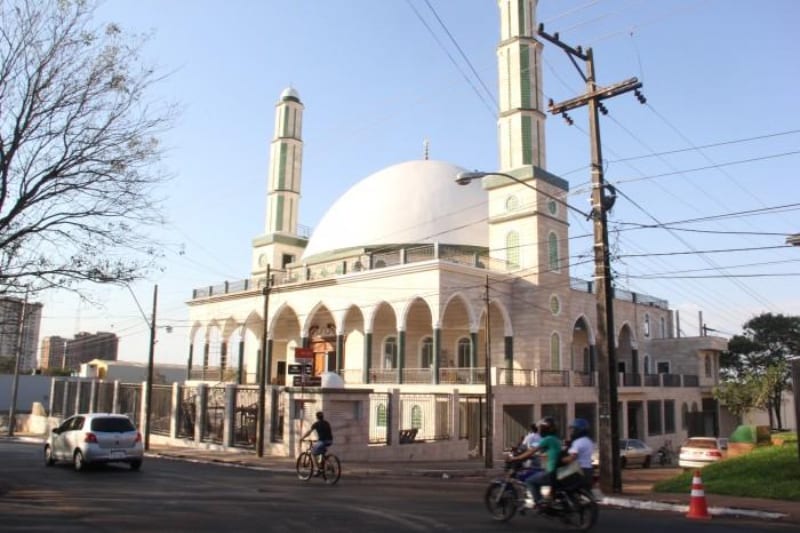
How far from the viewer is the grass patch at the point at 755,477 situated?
12.4m

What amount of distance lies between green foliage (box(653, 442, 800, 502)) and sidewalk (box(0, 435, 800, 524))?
0.33 metres

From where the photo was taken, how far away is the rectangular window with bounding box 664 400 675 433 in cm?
3912

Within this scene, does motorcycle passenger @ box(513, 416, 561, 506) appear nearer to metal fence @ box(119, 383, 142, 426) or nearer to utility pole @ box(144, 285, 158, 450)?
utility pole @ box(144, 285, 158, 450)

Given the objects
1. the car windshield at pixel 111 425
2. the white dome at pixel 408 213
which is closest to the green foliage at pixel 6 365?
the white dome at pixel 408 213

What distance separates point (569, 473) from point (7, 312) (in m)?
14.7

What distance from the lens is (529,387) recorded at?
89.6 ft

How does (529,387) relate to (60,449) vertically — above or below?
above

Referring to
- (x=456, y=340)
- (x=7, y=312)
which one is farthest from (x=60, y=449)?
(x=456, y=340)

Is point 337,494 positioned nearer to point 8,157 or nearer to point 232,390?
point 8,157

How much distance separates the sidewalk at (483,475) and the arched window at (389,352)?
13184 mm

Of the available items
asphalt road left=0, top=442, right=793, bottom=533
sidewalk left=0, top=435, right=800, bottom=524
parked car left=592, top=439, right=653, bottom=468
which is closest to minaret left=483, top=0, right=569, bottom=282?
parked car left=592, top=439, right=653, bottom=468

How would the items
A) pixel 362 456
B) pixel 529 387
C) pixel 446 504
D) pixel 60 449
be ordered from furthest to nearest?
pixel 529 387 → pixel 362 456 → pixel 60 449 → pixel 446 504

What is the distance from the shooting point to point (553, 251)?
33438 mm

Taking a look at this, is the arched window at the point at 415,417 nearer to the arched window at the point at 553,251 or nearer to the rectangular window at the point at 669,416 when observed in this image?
the arched window at the point at 553,251
